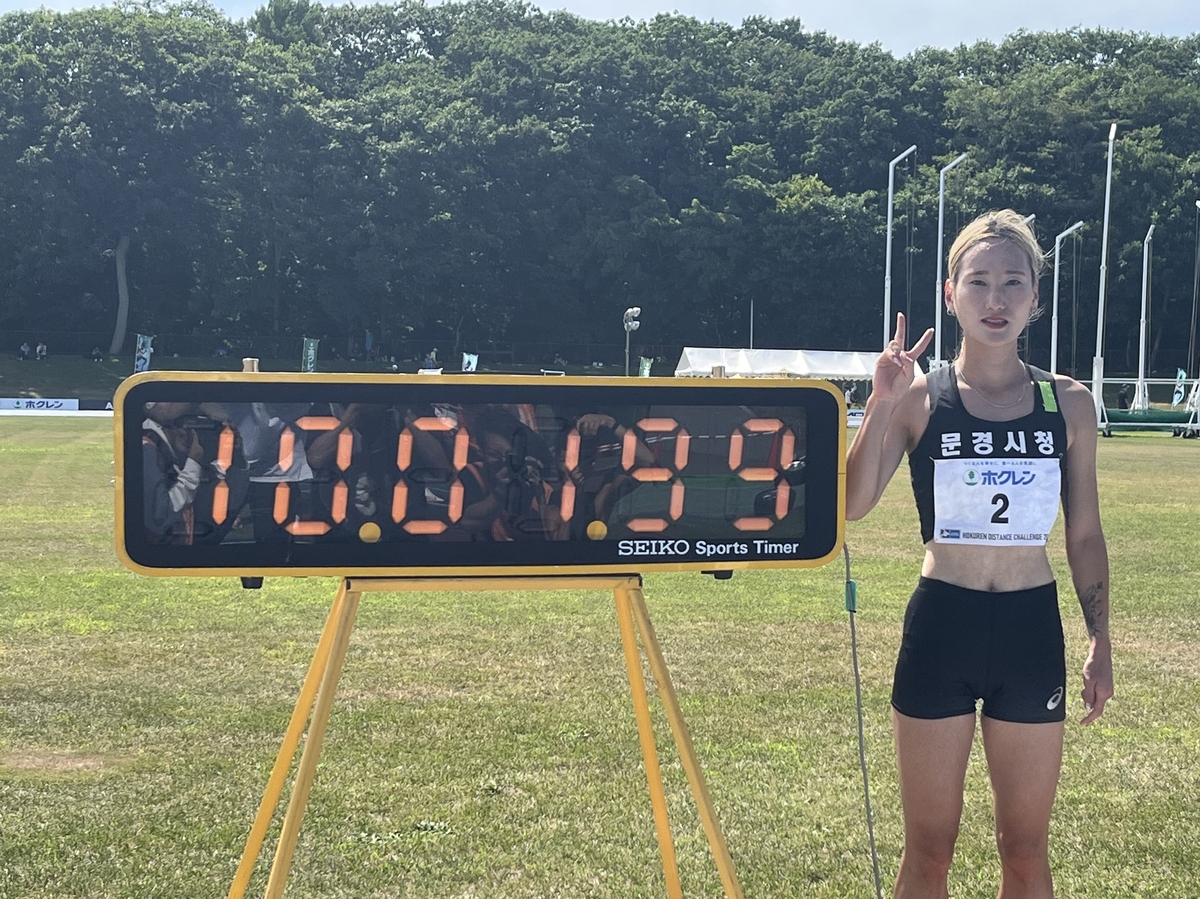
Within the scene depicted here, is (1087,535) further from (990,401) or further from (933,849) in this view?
(933,849)

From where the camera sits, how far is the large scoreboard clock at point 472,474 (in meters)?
3.53

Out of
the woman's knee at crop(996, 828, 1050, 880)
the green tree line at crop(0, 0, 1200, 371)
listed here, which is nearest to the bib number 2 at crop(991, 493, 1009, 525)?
the woman's knee at crop(996, 828, 1050, 880)

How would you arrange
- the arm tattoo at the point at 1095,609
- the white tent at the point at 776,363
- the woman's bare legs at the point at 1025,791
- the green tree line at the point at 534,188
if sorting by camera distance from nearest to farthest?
the woman's bare legs at the point at 1025,791, the arm tattoo at the point at 1095,609, the white tent at the point at 776,363, the green tree line at the point at 534,188

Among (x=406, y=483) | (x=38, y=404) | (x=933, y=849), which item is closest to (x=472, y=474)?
(x=406, y=483)

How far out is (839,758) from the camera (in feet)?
21.6

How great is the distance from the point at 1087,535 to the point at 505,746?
3668 millimetres

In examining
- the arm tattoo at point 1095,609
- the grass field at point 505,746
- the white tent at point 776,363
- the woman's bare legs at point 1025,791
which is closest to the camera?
the woman's bare legs at point 1025,791

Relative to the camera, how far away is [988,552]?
12.4 feet

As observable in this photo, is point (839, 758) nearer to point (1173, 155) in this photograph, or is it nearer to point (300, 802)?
point (300, 802)

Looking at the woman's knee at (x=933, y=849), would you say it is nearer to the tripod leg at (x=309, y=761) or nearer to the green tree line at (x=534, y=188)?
the tripod leg at (x=309, y=761)

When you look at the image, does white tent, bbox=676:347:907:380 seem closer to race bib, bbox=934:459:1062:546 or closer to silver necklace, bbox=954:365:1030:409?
silver necklace, bbox=954:365:1030:409

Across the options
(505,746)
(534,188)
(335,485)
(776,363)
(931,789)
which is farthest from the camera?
(534,188)

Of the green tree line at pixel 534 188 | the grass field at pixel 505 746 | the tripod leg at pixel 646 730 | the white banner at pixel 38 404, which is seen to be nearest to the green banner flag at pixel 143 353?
the white banner at pixel 38 404

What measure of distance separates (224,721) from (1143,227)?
74752 mm
